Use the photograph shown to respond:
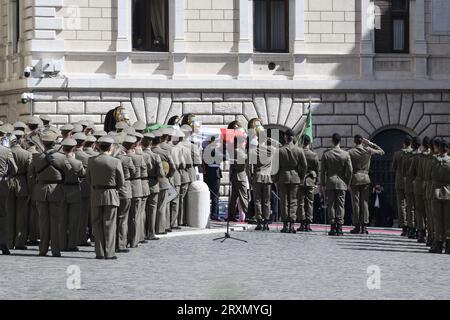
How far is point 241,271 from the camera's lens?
21953 millimetres

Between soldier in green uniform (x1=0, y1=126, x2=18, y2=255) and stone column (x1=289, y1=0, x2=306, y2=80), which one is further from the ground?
stone column (x1=289, y1=0, x2=306, y2=80)

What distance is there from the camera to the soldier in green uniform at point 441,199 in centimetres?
2542

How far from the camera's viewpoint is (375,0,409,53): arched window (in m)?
39.9

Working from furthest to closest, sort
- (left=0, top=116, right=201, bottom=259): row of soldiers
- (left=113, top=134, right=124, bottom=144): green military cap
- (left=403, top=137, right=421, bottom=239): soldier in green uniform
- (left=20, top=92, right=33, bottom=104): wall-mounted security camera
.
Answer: (left=20, top=92, right=33, bottom=104): wall-mounted security camera → (left=403, top=137, right=421, bottom=239): soldier in green uniform → (left=113, top=134, right=124, bottom=144): green military cap → (left=0, top=116, right=201, bottom=259): row of soldiers

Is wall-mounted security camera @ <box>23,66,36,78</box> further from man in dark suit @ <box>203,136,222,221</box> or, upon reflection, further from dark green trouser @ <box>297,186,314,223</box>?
dark green trouser @ <box>297,186,314,223</box>

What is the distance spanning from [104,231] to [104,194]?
1.90 ft

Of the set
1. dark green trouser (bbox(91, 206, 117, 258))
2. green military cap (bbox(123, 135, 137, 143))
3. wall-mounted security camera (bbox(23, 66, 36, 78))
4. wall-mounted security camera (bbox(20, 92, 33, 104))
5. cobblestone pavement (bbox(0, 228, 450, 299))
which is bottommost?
cobblestone pavement (bbox(0, 228, 450, 299))

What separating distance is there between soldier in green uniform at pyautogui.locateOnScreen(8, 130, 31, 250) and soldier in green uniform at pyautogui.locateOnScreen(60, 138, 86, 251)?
83 cm

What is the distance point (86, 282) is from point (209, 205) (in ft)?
36.0

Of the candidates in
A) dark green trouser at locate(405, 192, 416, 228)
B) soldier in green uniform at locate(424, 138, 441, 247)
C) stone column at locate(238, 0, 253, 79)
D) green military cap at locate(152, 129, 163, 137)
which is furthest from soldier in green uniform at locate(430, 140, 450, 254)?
stone column at locate(238, 0, 253, 79)

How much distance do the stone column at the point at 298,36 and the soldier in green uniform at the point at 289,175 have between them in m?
9.63

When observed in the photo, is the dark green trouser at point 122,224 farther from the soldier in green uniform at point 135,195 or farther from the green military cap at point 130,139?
the green military cap at point 130,139

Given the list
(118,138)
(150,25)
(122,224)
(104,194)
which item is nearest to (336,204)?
(118,138)

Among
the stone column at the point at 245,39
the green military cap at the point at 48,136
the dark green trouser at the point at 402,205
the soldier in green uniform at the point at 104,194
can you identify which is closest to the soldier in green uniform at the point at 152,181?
the green military cap at the point at 48,136
